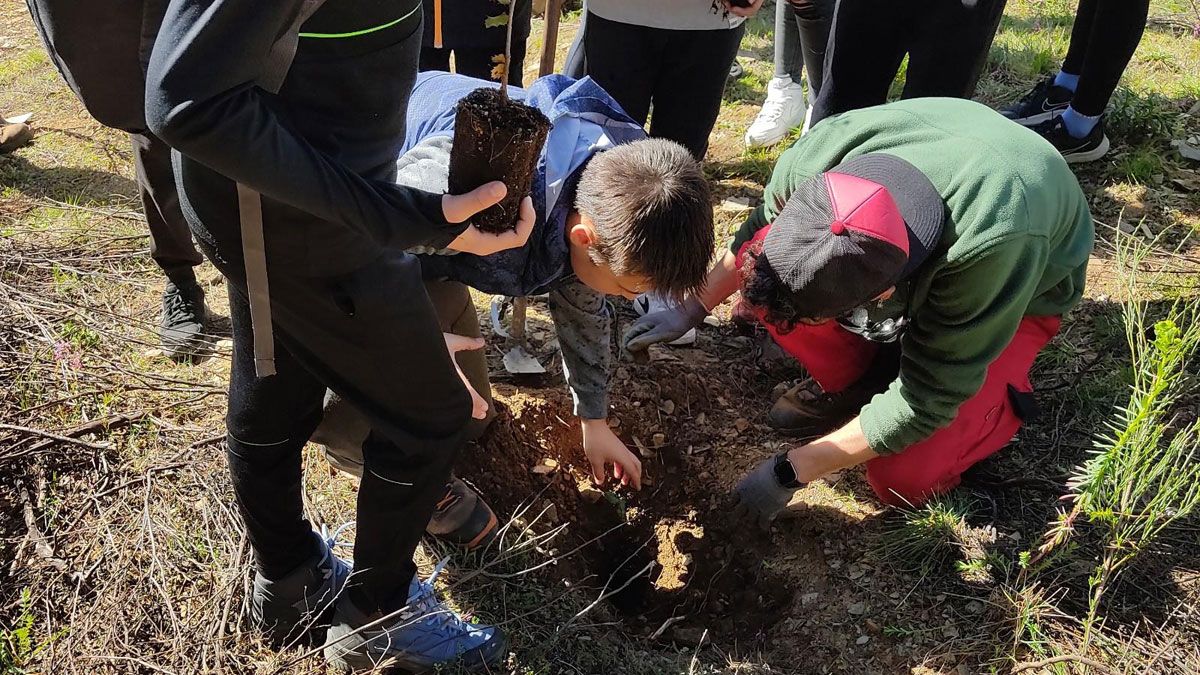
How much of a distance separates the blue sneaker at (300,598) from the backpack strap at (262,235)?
1.98 ft

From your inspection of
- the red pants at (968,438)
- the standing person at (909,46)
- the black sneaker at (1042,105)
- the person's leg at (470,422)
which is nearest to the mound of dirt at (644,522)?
the person's leg at (470,422)

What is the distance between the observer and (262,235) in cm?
136

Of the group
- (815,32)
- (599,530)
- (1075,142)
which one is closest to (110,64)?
(599,530)

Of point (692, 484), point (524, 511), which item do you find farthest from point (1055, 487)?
point (524, 511)

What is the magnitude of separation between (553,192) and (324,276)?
620 mm

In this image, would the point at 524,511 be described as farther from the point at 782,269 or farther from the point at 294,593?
the point at 782,269

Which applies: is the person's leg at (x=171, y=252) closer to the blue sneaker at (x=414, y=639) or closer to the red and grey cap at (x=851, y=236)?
the blue sneaker at (x=414, y=639)

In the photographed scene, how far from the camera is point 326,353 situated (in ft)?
5.09

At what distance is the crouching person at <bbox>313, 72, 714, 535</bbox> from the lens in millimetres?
1775

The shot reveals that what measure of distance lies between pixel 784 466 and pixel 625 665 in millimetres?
684

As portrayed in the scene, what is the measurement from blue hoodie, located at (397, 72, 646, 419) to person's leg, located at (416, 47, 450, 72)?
0.62m

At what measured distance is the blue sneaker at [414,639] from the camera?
1.88 metres

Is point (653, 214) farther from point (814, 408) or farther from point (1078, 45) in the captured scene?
point (1078, 45)

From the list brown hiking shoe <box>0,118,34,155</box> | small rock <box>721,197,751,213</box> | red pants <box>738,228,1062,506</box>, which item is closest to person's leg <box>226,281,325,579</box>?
red pants <box>738,228,1062,506</box>
